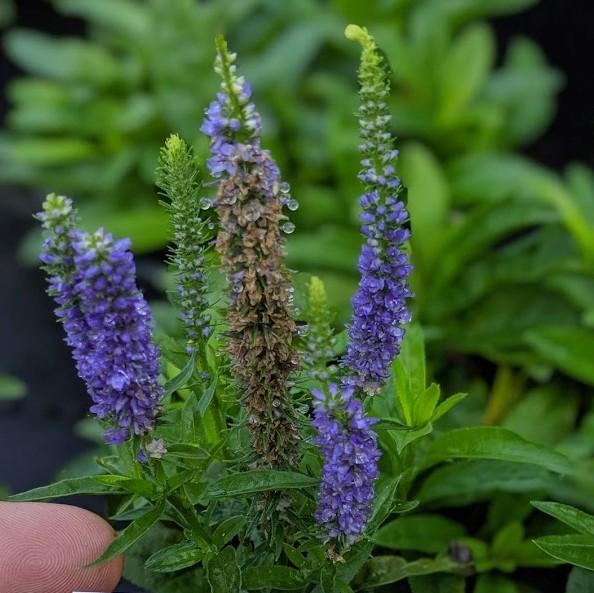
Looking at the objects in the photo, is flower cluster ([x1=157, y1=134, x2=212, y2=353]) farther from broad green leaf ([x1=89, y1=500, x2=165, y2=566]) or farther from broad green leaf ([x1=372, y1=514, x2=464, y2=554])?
broad green leaf ([x1=372, y1=514, x2=464, y2=554])

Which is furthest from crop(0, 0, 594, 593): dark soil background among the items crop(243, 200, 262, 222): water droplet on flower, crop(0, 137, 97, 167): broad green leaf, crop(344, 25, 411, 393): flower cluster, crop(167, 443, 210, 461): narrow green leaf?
crop(243, 200, 262, 222): water droplet on flower

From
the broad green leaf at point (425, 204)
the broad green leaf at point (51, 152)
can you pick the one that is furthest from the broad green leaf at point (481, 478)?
the broad green leaf at point (51, 152)

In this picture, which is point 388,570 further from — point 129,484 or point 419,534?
point 129,484

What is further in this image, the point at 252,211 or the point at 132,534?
the point at 132,534

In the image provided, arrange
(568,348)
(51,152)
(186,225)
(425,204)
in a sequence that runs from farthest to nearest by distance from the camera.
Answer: (51,152)
(425,204)
(568,348)
(186,225)

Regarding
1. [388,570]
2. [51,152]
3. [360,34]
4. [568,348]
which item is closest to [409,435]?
[388,570]

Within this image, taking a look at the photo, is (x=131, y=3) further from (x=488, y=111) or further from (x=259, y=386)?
(x=259, y=386)

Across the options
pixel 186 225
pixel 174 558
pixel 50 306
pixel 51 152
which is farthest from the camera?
pixel 50 306
